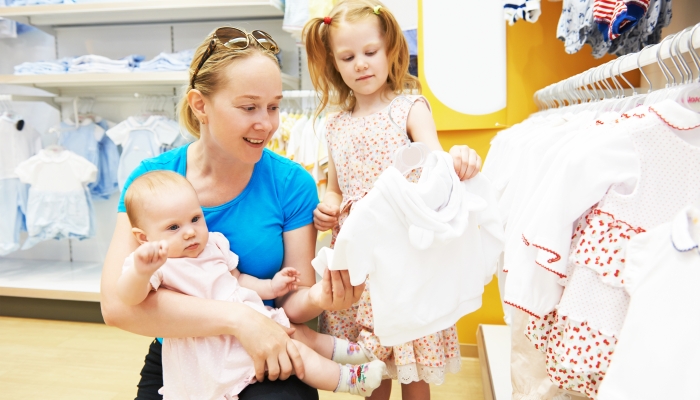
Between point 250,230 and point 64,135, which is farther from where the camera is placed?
point 64,135

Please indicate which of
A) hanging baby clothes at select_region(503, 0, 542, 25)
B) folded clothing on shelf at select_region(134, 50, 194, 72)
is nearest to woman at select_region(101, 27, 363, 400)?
hanging baby clothes at select_region(503, 0, 542, 25)

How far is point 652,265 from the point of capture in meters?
0.84

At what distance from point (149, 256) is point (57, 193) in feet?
8.76

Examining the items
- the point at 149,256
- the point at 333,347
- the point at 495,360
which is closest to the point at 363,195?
the point at 333,347

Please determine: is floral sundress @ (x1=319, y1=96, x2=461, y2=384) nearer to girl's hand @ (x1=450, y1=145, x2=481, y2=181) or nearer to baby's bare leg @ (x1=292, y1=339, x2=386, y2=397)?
baby's bare leg @ (x1=292, y1=339, x2=386, y2=397)

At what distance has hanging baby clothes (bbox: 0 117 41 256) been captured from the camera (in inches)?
133

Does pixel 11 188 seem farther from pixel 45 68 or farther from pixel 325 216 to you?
pixel 325 216

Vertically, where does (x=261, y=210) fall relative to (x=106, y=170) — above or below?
above

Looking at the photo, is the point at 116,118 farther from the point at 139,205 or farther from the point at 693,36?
the point at 693,36

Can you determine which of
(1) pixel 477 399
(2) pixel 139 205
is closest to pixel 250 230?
(2) pixel 139 205

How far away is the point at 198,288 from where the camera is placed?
4.27 feet

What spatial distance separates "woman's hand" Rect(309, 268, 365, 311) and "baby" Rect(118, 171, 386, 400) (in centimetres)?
19

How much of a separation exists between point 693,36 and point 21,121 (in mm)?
3699

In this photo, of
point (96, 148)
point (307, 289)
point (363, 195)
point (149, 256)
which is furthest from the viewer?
point (96, 148)
